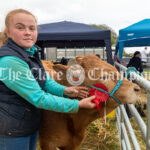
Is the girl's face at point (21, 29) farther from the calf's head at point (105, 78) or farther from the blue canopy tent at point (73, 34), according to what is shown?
the blue canopy tent at point (73, 34)

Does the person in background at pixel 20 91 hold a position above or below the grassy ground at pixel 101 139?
above

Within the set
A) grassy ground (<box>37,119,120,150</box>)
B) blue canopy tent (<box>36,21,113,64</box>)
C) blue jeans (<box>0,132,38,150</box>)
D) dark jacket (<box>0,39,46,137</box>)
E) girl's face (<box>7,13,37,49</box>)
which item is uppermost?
blue canopy tent (<box>36,21,113,64</box>)

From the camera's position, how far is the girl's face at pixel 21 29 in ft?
4.83

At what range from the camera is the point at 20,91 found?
4.46 ft

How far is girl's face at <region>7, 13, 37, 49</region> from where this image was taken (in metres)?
1.47

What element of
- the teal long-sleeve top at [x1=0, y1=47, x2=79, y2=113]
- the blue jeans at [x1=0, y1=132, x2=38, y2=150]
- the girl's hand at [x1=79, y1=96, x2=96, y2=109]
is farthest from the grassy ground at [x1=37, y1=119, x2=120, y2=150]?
the teal long-sleeve top at [x1=0, y1=47, x2=79, y2=113]

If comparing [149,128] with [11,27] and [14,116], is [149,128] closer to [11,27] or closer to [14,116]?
[14,116]

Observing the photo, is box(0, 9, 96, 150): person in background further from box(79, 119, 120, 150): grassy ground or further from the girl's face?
box(79, 119, 120, 150): grassy ground

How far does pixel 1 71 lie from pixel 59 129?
1069 mm

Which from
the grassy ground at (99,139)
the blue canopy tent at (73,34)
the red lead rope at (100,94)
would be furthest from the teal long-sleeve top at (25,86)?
the blue canopy tent at (73,34)

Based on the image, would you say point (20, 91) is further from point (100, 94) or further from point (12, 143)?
point (100, 94)

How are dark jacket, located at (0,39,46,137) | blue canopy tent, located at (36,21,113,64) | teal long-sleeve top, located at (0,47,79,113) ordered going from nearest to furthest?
teal long-sleeve top, located at (0,47,79,113)
dark jacket, located at (0,39,46,137)
blue canopy tent, located at (36,21,113,64)

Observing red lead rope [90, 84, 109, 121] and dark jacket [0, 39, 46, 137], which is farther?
red lead rope [90, 84, 109, 121]

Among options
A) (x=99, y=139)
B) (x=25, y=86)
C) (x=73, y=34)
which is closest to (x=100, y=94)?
(x=25, y=86)
